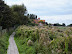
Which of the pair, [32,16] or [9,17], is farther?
[32,16]

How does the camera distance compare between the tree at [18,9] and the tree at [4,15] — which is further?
the tree at [18,9]

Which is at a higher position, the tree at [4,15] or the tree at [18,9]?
the tree at [18,9]

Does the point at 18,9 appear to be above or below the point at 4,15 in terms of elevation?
above

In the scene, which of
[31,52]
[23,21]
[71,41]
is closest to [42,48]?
[31,52]

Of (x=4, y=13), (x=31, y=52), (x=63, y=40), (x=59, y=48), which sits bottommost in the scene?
(x=31, y=52)

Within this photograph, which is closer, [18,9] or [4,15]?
[4,15]

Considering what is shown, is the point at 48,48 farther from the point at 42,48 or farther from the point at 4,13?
the point at 4,13

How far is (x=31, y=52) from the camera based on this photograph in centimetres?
1074

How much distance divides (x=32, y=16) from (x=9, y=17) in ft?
321

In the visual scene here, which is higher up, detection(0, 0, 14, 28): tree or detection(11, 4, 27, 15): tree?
detection(11, 4, 27, 15): tree

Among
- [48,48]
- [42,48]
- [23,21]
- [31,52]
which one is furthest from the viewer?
[23,21]

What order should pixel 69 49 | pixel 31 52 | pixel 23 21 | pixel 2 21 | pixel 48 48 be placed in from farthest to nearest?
pixel 23 21 → pixel 2 21 → pixel 31 52 → pixel 48 48 → pixel 69 49

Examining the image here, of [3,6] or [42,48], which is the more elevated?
[3,6]

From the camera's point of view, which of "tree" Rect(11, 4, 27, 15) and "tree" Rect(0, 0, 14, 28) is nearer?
"tree" Rect(0, 0, 14, 28)
